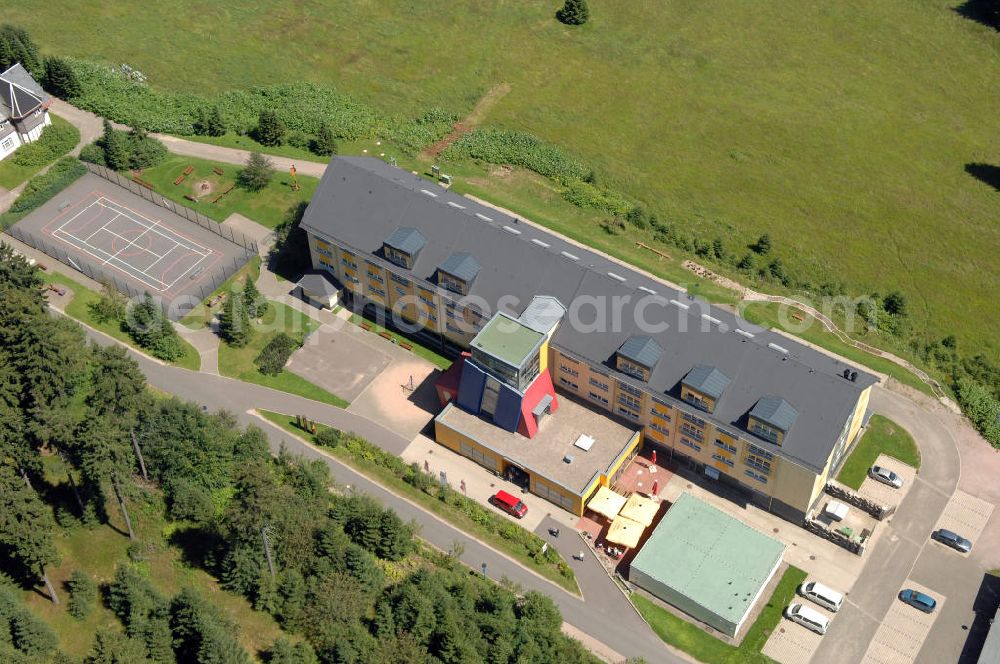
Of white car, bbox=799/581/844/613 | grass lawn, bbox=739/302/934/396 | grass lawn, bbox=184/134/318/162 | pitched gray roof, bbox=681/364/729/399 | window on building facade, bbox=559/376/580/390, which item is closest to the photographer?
white car, bbox=799/581/844/613

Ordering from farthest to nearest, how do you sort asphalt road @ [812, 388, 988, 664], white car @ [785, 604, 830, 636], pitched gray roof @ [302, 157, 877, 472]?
pitched gray roof @ [302, 157, 877, 472] → white car @ [785, 604, 830, 636] → asphalt road @ [812, 388, 988, 664]

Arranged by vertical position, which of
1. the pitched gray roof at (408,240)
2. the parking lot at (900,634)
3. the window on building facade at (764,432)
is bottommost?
the parking lot at (900,634)

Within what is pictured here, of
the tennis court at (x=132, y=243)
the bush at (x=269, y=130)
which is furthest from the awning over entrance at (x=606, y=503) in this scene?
the bush at (x=269, y=130)

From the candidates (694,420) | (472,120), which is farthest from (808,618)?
(472,120)

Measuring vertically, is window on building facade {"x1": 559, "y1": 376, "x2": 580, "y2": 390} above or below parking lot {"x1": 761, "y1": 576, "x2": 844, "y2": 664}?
above

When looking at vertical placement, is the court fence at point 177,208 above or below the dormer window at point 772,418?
below

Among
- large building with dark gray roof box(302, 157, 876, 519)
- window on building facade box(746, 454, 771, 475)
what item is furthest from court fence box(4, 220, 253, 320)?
window on building facade box(746, 454, 771, 475)

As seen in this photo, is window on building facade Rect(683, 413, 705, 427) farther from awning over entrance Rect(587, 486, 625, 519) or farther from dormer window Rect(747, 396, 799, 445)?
awning over entrance Rect(587, 486, 625, 519)

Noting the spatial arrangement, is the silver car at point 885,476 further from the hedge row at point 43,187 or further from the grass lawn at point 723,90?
the hedge row at point 43,187
